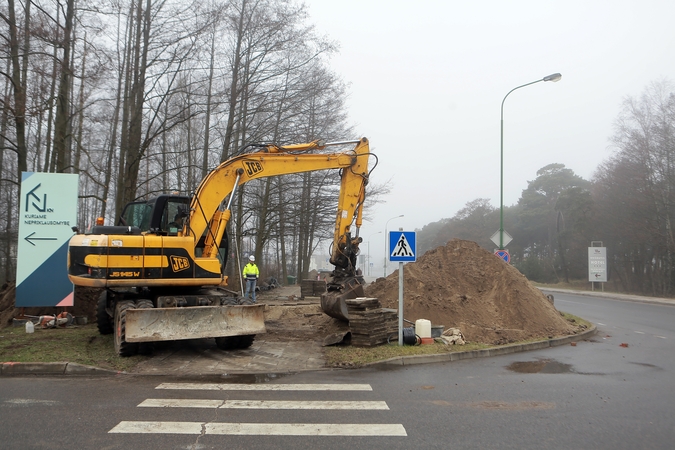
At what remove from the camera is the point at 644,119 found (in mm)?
37062

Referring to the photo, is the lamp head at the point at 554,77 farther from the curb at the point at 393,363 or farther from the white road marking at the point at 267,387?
the white road marking at the point at 267,387

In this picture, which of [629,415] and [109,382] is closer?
[629,415]

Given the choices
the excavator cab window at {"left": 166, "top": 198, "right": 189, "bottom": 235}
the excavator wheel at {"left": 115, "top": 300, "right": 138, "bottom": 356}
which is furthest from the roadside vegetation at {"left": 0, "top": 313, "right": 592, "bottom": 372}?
the excavator cab window at {"left": 166, "top": 198, "right": 189, "bottom": 235}

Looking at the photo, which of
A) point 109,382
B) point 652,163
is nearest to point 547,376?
point 109,382

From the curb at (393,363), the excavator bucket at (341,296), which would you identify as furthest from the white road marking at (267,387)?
the excavator bucket at (341,296)

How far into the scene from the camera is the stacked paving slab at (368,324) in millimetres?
10641

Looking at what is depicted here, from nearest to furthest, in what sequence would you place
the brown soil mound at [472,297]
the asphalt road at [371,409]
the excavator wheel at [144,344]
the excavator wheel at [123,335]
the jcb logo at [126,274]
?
the asphalt road at [371,409] → the excavator wheel at [123,335] → the jcb logo at [126,274] → the excavator wheel at [144,344] → the brown soil mound at [472,297]

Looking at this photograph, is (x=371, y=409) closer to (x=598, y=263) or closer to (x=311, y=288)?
(x=311, y=288)

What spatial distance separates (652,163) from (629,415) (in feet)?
118

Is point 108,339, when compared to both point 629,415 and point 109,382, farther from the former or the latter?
point 629,415

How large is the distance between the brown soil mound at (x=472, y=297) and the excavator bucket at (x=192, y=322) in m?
4.44

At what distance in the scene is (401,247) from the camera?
10938 mm

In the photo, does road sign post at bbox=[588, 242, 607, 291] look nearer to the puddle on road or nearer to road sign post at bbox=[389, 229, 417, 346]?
the puddle on road

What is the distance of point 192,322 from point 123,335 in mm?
1237
